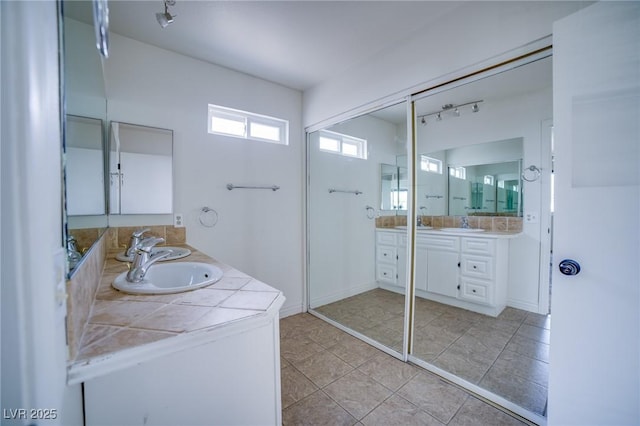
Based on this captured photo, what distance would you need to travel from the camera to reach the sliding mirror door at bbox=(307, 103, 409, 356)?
9.23ft

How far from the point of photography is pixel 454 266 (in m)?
2.70

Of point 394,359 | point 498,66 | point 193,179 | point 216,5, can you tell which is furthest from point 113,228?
point 498,66

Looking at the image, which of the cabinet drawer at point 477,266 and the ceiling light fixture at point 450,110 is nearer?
the ceiling light fixture at point 450,110

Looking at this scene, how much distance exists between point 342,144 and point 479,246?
71.8 inches

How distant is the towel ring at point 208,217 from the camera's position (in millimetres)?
2309

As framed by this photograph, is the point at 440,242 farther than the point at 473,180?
Yes

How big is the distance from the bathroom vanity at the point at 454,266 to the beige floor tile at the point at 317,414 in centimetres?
130

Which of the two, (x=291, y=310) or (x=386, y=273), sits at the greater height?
(x=386, y=273)

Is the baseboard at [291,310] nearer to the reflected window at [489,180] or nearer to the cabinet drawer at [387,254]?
the cabinet drawer at [387,254]

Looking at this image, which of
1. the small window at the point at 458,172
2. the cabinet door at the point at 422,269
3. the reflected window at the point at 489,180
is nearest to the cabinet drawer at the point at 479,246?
the cabinet door at the point at 422,269

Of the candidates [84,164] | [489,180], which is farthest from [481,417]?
[84,164]

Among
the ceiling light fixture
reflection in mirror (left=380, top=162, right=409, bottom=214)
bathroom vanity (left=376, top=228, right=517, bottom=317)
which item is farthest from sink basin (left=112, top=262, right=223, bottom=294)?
the ceiling light fixture

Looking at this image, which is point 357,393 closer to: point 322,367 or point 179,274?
point 322,367

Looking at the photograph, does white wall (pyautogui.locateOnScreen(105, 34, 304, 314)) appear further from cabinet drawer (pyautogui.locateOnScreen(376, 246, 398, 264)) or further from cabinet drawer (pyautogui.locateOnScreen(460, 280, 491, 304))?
cabinet drawer (pyautogui.locateOnScreen(460, 280, 491, 304))
